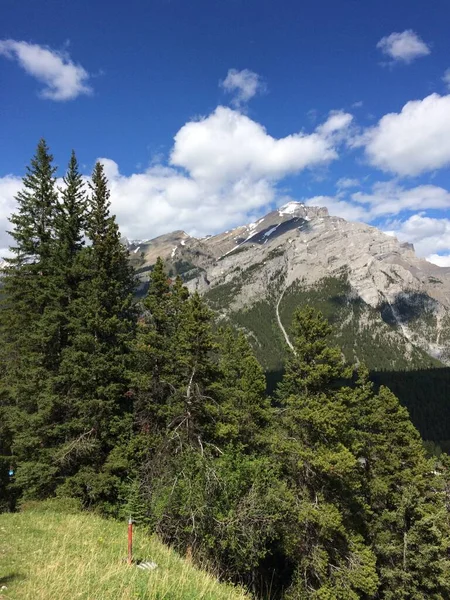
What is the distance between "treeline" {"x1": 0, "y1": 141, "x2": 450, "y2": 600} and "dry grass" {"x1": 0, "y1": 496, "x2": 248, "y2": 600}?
5.25 metres

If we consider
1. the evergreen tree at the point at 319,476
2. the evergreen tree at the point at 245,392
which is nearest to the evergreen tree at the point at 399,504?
the evergreen tree at the point at 319,476

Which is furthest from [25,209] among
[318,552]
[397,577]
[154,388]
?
[397,577]

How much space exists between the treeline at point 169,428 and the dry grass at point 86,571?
5249mm

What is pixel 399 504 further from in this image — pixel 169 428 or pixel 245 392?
pixel 169 428

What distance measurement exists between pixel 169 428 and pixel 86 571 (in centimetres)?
1356

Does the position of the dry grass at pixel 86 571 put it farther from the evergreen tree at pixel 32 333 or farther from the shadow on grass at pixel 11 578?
the evergreen tree at pixel 32 333

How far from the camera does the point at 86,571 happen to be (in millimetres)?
7711

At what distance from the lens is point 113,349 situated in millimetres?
21531

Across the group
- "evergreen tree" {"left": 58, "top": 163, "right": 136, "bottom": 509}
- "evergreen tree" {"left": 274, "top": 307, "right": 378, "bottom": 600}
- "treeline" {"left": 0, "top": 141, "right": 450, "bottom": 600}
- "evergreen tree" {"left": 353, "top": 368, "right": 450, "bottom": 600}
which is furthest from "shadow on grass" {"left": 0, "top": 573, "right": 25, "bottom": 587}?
"evergreen tree" {"left": 353, "top": 368, "right": 450, "bottom": 600}

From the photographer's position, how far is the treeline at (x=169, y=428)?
19.1m

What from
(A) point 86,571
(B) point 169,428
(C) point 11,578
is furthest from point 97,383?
(A) point 86,571

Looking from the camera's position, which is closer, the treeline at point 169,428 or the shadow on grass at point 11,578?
the shadow on grass at point 11,578

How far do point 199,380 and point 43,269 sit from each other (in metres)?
12.4

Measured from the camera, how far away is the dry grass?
6816mm
